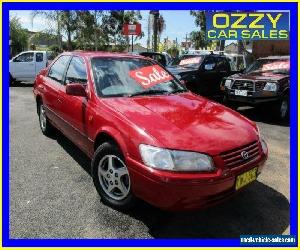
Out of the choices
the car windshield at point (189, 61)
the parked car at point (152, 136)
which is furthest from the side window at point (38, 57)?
the parked car at point (152, 136)

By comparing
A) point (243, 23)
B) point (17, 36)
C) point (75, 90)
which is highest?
point (17, 36)

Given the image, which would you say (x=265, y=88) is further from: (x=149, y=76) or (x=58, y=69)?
(x=58, y=69)

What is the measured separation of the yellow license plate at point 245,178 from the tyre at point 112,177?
0.98m

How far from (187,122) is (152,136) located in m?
0.51

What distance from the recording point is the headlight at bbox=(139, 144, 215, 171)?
2984mm

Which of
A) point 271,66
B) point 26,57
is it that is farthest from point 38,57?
point 271,66

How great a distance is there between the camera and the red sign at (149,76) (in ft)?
14.5

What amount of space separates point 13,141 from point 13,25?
43647mm

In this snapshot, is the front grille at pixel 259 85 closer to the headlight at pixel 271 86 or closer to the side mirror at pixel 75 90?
the headlight at pixel 271 86

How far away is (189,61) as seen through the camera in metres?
10.6

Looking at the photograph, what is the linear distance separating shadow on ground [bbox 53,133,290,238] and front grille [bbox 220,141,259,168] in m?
0.65

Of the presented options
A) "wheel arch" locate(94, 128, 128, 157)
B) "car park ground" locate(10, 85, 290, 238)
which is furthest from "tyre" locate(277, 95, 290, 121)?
"wheel arch" locate(94, 128, 128, 157)

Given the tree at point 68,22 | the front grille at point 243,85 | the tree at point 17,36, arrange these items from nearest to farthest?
the front grille at point 243,85
the tree at point 68,22
the tree at point 17,36

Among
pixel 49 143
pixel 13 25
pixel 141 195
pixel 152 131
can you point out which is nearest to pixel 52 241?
pixel 141 195
